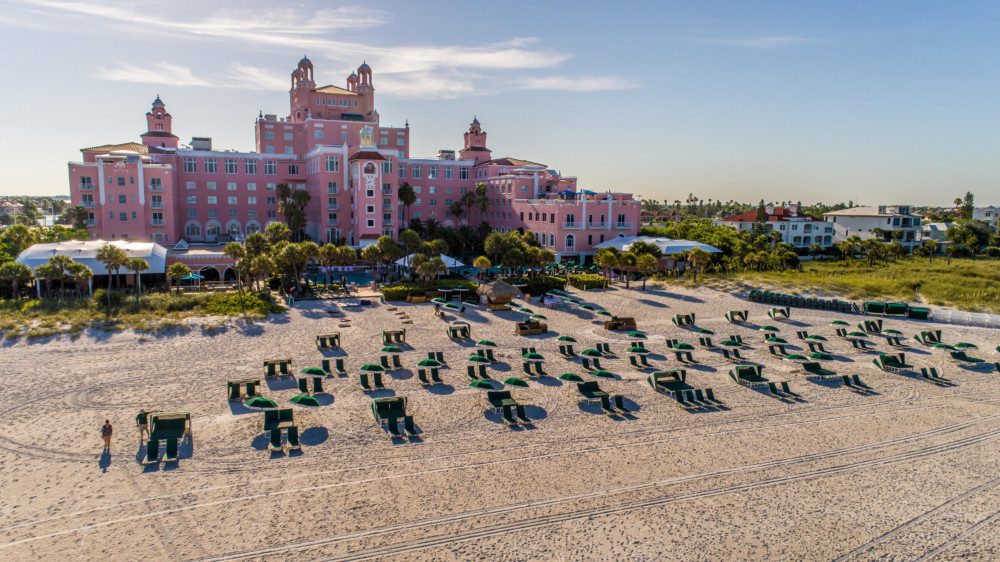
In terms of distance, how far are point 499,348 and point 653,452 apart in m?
13.3

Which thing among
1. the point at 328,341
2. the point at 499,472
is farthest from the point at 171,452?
the point at 328,341

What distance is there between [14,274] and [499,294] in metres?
31.3

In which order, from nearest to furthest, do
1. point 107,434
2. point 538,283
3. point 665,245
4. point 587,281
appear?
point 107,434
point 538,283
point 587,281
point 665,245

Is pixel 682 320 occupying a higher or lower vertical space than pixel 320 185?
lower

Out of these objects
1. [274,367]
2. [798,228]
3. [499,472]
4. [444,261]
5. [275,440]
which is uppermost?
[798,228]

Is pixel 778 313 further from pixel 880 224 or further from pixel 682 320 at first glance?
pixel 880 224

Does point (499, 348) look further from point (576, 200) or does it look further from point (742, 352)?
point (576, 200)

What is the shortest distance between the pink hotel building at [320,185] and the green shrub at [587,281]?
49.7ft

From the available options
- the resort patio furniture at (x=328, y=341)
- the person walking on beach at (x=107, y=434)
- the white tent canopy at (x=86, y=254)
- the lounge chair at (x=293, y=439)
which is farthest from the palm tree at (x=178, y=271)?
the lounge chair at (x=293, y=439)

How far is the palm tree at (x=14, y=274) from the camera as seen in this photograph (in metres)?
38.9

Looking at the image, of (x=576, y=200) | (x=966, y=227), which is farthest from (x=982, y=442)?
(x=966, y=227)

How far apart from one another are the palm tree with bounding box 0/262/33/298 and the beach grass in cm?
4923

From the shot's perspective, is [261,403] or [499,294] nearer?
[261,403]

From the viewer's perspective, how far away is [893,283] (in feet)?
168
